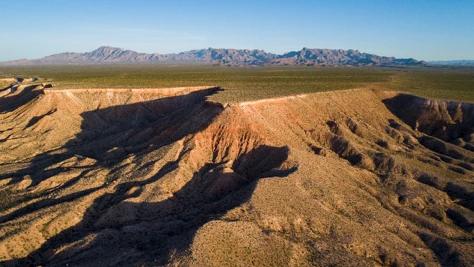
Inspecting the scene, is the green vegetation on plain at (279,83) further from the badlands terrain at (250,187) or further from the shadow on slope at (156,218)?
the shadow on slope at (156,218)

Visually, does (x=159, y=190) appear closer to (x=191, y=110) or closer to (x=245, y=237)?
(x=245, y=237)

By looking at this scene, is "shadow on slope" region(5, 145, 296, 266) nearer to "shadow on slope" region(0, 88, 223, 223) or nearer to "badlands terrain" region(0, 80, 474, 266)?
"badlands terrain" region(0, 80, 474, 266)

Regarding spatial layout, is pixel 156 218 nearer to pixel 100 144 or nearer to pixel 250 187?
pixel 250 187

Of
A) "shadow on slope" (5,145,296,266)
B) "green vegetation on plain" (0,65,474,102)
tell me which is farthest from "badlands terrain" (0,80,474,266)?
"green vegetation on plain" (0,65,474,102)

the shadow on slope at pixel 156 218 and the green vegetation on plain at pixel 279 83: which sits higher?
the green vegetation on plain at pixel 279 83

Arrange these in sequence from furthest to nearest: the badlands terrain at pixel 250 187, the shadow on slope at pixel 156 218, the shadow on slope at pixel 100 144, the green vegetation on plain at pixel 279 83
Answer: the green vegetation on plain at pixel 279 83 < the shadow on slope at pixel 100 144 < the badlands terrain at pixel 250 187 < the shadow on slope at pixel 156 218

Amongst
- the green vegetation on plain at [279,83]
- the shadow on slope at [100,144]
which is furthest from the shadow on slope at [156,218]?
the green vegetation on plain at [279,83]

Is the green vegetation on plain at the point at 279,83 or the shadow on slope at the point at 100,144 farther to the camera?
the green vegetation on plain at the point at 279,83

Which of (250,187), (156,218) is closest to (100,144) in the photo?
(156,218)
